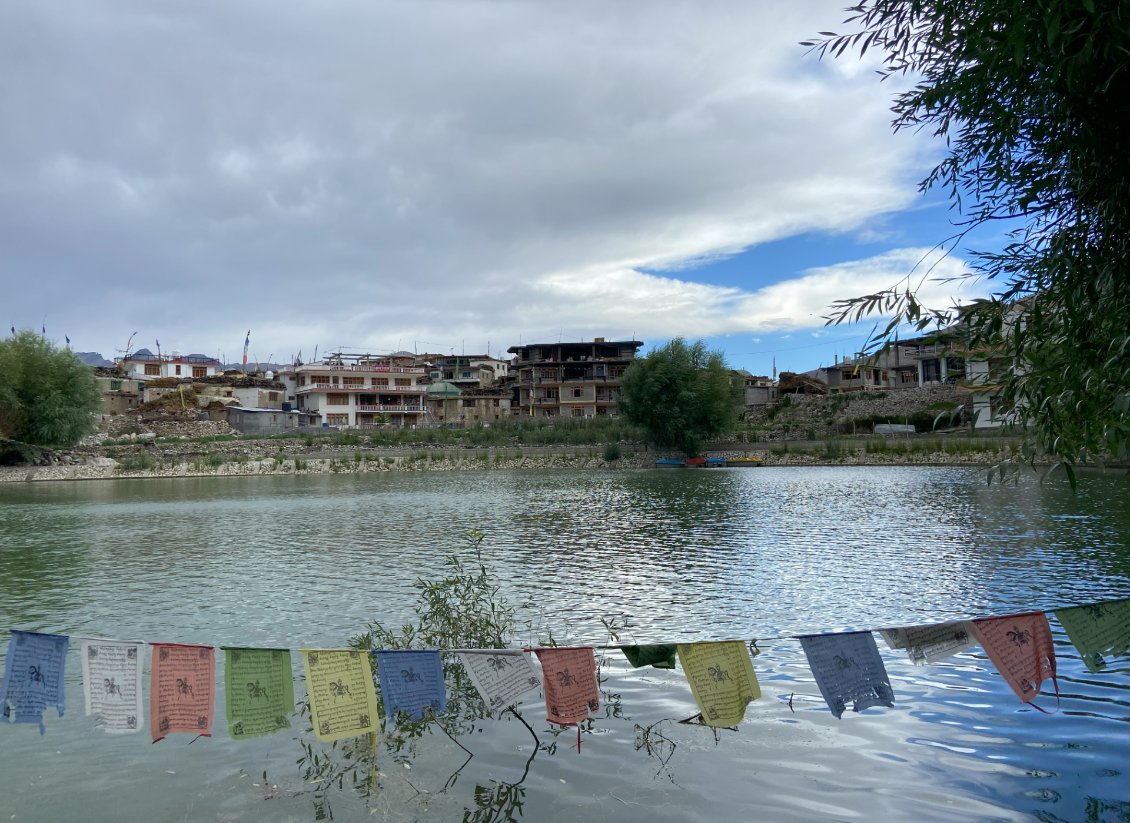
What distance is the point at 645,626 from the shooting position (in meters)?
12.4

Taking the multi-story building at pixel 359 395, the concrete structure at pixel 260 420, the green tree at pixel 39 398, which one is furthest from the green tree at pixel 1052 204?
the multi-story building at pixel 359 395

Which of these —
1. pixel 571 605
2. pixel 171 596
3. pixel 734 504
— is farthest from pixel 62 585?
pixel 734 504

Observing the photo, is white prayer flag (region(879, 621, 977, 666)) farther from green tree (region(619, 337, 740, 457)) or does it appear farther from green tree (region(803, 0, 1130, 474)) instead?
green tree (region(619, 337, 740, 457))

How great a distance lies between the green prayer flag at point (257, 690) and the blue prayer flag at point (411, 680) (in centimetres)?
73

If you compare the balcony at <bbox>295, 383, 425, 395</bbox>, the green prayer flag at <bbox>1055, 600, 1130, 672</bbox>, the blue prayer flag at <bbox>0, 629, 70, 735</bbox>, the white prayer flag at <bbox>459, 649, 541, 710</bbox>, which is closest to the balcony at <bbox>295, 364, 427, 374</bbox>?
the balcony at <bbox>295, 383, 425, 395</bbox>

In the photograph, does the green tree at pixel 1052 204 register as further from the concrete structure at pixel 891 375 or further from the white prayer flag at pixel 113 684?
the concrete structure at pixel 891 375

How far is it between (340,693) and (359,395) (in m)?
101

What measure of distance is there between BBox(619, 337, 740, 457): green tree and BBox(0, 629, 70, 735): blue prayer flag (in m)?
60.2

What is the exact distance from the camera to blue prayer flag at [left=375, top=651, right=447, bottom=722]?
20.4 ft

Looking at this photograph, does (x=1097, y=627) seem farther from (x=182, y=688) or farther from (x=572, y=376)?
Answer: (x=572, y=376)

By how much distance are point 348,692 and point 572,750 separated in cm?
256

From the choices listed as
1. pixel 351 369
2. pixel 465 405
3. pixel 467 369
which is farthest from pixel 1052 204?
pixel 467 369

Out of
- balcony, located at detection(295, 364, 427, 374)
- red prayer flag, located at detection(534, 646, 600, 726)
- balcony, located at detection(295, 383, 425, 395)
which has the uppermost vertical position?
balcony, located at detection(295, 364, 427, 374)

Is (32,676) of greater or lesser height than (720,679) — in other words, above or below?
above
